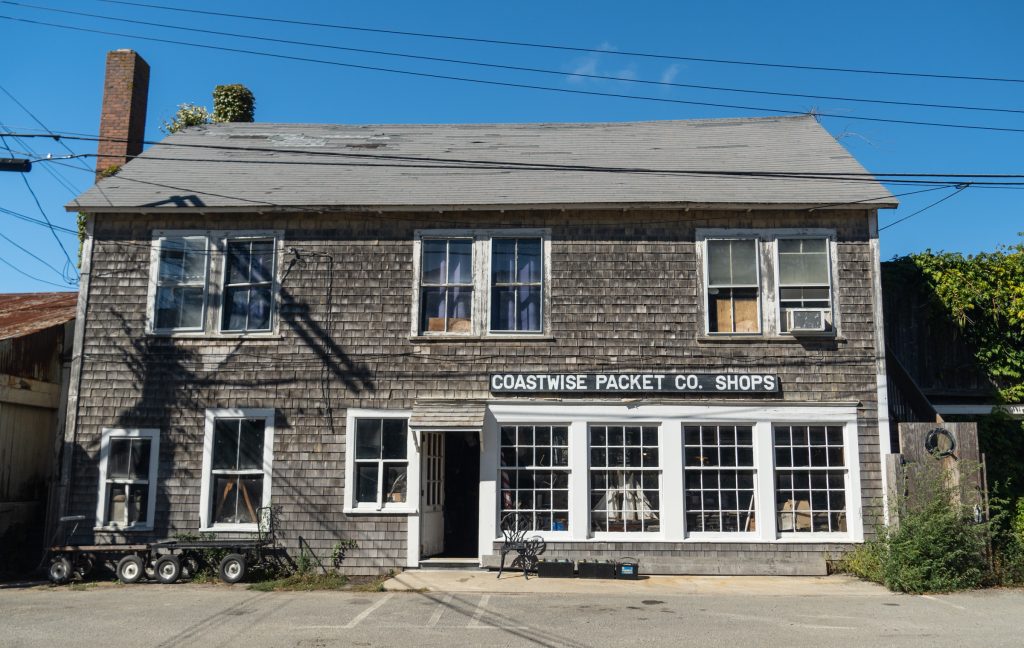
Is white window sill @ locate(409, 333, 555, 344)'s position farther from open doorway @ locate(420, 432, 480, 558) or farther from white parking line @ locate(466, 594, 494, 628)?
white parking line @ locate(466, 594, 494, 628)

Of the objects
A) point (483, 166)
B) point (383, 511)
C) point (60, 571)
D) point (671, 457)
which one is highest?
point (483, 166)

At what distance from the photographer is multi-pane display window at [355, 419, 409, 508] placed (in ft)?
47.2

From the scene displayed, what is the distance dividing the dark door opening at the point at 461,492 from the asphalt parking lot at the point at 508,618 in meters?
3.67

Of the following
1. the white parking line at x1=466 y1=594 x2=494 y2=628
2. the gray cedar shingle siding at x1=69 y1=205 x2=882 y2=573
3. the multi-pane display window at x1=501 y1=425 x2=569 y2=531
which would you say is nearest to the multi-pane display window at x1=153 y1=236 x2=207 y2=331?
the gray cedar shingle siding at x1=69 y1=205 x2=882 y2=573

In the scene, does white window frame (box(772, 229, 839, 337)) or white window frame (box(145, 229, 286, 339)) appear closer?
white window frame (box(772, 229, 839, 337))

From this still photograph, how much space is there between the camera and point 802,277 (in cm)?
1459

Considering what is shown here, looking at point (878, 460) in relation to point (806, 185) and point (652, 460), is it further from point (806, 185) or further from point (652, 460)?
point (806, 185)

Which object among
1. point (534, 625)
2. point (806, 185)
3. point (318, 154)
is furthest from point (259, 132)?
point (534, 625)

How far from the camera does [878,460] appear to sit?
14.0 metres

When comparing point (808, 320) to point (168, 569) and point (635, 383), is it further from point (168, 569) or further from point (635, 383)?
point (168, 569)

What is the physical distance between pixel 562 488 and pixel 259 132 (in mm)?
10431

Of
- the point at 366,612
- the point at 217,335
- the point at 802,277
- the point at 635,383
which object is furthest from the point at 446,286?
the point at 802,277

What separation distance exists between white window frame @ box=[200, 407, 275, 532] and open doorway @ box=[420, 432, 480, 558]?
2641 millimetres

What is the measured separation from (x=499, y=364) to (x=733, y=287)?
164 inches
